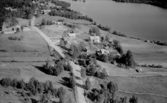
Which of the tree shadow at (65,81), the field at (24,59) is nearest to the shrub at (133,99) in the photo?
the field at (24,59)

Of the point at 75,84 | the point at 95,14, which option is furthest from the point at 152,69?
the point at 95,14

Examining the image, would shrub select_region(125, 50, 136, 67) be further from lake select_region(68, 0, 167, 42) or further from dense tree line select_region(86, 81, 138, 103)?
lake select_region(68, 0, 167, 42)

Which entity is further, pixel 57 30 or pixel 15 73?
pixel 57 30

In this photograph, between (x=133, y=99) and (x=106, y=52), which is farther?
(x=106, y=52)

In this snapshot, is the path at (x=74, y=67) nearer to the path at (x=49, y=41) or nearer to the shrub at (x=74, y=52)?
the path at (x=49, y=41)

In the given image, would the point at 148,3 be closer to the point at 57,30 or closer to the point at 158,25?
the point at 158,25

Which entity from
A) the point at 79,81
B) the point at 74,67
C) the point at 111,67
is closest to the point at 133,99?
the point at 79,81

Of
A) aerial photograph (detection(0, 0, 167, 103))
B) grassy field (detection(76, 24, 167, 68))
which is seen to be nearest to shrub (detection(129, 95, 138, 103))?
aerial photograph (detection(0, 0, 167, 103))

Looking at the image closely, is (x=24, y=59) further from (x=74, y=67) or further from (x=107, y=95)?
(x=107, y=95)
